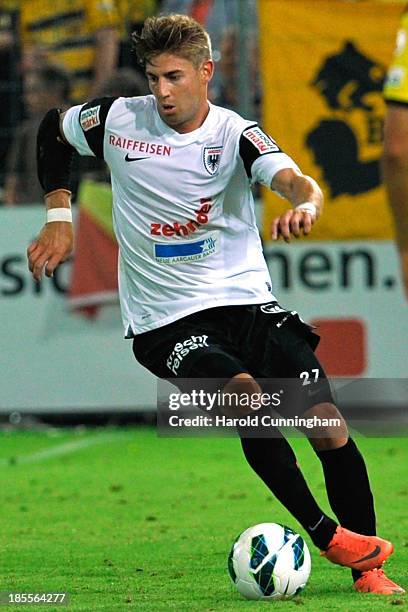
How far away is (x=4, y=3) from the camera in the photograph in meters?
12.3

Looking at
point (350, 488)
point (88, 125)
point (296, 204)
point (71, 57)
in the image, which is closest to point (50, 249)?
point (88, 125)

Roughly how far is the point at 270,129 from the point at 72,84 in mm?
1778

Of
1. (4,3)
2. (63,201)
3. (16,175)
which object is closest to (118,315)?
(16,175)

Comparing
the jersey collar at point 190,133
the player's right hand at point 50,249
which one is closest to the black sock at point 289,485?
the player's right hand at point 50,249

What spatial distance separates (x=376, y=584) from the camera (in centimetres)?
562

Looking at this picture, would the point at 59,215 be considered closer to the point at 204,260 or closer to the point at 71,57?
the point at 204,260

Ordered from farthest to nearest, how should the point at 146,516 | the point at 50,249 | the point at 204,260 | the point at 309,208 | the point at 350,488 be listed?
1. the point at 146,516
2. the point at 50,249
3. the point at 204,260
4. the point at 350,488
5. the point at 309,208

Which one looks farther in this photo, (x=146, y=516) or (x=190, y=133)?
(x=146, y=516)

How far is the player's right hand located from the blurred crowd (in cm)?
612

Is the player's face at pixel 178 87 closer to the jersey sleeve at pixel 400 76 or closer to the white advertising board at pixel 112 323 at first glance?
the jersey sleeve at pixel 400 76

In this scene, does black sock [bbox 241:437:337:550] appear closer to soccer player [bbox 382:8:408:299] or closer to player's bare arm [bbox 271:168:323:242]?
player's bare arm [bbox 271:168:323:242]

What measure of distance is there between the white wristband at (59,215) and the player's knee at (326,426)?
1417mm

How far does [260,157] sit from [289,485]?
1323 mm

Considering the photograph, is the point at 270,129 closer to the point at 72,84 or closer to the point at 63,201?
the point at 72,84
